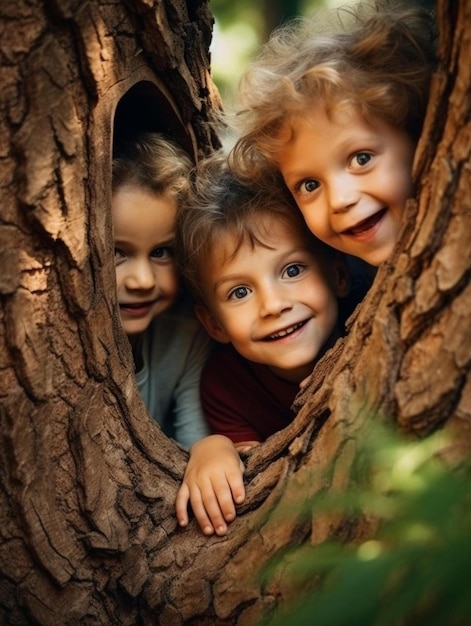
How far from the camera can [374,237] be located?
1.88m

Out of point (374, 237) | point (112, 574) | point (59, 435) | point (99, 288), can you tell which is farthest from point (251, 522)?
point (374, 237)

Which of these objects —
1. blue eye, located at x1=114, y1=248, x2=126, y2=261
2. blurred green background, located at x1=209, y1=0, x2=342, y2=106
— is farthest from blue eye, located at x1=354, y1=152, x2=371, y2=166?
blurred green background, located at x1=209, y1=0, x2=342, y2=106

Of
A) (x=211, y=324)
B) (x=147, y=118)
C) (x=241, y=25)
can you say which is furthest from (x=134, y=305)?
(x=241, y=25)

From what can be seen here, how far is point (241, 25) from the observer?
4.10 meters

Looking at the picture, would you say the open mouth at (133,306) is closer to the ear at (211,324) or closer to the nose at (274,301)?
the ear at (211,324)

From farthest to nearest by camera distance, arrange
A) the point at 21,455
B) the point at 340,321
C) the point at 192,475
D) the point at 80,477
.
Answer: the point at 340,321, the point at 192,475, the point at 80,477, the point at 21,455

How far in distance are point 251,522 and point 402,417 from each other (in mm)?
524

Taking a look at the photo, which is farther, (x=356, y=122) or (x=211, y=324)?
(x=211, y=324)

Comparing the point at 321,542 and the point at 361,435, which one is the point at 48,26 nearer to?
the point at 361,435

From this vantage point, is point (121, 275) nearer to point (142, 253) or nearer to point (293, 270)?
point (142, 253)

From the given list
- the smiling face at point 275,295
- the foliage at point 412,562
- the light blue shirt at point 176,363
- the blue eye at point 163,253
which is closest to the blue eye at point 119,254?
the blue eye at point 163,253

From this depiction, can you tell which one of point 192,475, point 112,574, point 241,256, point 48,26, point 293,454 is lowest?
point 112,574

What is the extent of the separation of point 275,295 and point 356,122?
55cm

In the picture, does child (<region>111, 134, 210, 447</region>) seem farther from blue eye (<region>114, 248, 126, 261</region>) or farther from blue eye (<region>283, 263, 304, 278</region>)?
blue eye (<region>283, 263, 304, 278</region>)
